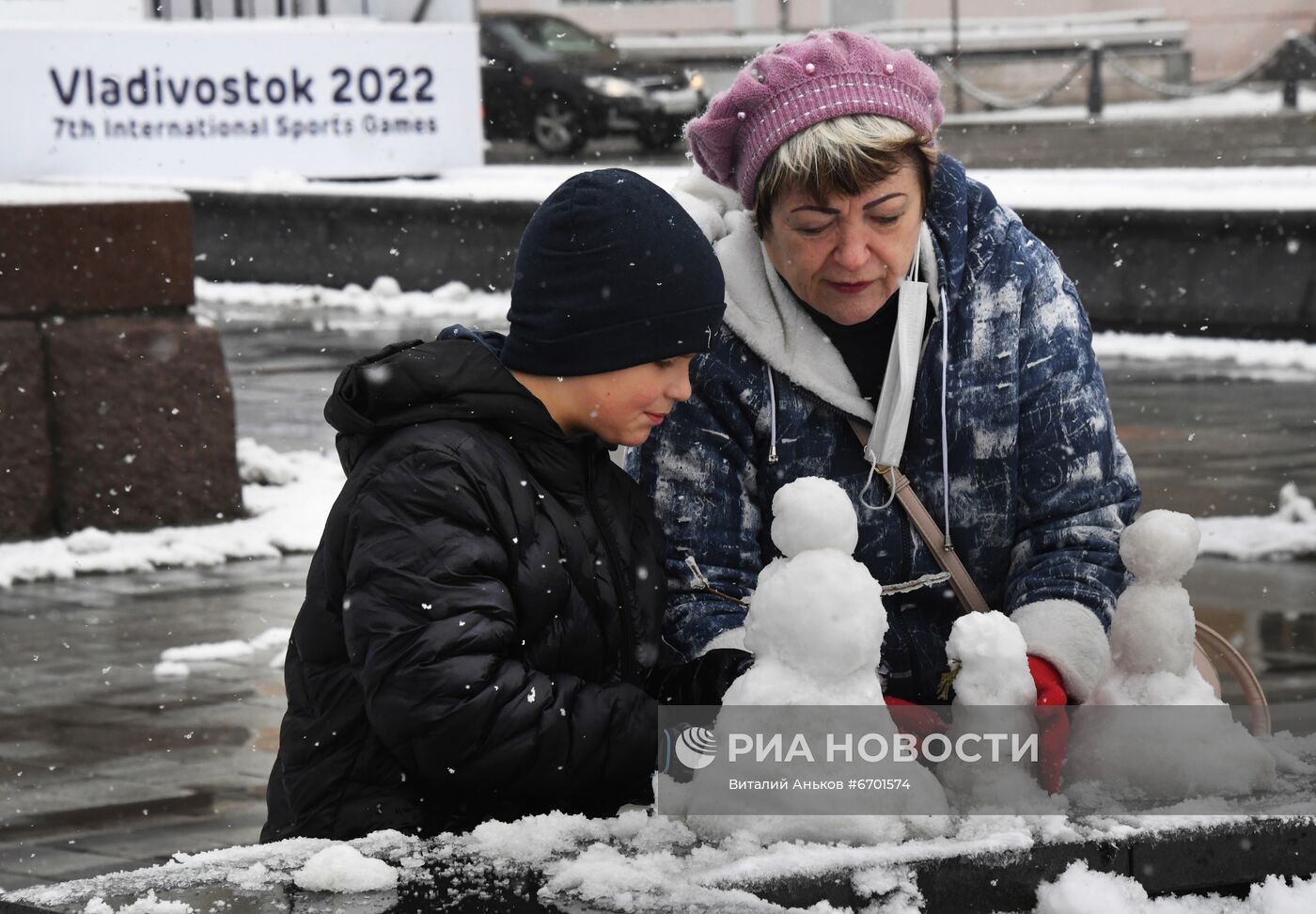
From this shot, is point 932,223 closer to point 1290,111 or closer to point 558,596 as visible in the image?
point 558,596

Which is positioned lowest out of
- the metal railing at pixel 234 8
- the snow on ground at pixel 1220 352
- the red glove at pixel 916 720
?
the snow on ground at pixel 1220 352

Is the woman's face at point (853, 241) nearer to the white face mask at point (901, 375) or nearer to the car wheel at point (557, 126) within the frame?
Result: the white face mask at point (901, 375)

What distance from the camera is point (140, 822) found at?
4.61 meters

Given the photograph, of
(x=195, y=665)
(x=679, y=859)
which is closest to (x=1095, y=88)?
(x=195, y=665)

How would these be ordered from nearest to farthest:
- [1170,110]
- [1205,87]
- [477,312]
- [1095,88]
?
[477,312]
[1205,87]
[1095,88]
[1170,110]

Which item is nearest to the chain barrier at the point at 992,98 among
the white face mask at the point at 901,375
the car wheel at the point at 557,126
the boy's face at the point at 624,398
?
the car wheel at the point at 557,126

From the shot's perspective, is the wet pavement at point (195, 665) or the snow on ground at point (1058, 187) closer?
the wet pavement at point (195, 665)

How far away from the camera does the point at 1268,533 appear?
727cm

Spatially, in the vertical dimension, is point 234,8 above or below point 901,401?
above

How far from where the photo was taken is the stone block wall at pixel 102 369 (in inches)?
294

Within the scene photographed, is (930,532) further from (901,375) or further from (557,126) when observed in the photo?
(557,126)

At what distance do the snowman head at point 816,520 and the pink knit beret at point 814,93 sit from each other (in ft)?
2.51

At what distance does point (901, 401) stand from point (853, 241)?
258mm

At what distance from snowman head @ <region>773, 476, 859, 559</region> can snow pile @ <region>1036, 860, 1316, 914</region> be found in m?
0.46
